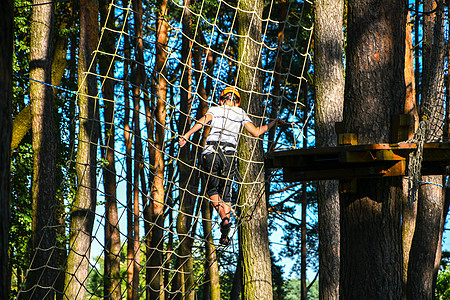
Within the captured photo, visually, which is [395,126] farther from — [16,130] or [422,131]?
[16,130]

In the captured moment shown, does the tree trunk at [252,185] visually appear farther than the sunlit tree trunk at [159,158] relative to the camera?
No

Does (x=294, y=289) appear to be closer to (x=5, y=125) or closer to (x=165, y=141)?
(x=165, y=141)

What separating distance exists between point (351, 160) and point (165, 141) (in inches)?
217

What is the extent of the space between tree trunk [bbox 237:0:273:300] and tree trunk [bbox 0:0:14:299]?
3.20m

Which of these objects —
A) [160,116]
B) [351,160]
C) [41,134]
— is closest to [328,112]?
[351,160]

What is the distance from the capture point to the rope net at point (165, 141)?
4.69 metres

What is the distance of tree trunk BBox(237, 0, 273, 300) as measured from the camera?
16.2 feet

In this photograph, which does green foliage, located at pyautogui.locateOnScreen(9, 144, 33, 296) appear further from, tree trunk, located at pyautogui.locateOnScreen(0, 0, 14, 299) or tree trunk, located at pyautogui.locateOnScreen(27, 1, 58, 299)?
tree trunk, located at pyautogui.locateOnScreen(0, 0, 14, 299)

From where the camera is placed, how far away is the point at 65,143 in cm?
1041

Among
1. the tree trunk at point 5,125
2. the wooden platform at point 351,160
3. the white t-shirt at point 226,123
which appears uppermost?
the white t-shirt at point 226,123

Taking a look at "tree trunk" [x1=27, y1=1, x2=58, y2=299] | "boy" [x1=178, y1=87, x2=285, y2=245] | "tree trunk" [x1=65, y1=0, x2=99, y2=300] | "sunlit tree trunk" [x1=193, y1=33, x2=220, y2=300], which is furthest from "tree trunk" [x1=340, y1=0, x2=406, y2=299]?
"sunlit tree trunk" [x1=193, y1=33, x2=220, y2=300]

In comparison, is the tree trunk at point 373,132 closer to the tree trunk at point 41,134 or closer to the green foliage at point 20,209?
the tree trunk at point 41,134

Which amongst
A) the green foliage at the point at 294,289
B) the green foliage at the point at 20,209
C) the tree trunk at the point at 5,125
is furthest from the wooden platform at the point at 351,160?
the green foliage at the point at 294,289

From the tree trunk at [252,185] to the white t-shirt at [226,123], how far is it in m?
0.36
